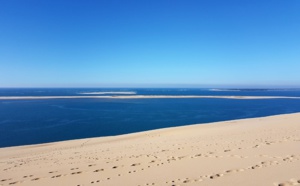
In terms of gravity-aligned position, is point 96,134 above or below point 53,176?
below

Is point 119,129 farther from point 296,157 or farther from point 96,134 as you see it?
point 296,157

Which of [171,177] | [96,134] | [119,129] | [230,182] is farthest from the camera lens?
[119,129]

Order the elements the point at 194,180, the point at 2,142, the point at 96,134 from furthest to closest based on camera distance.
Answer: the point at 96,134, the point at 2,142, the point at 194,180

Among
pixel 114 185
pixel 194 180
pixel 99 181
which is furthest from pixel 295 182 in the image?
pixel 99 181

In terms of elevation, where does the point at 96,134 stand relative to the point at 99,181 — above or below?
below

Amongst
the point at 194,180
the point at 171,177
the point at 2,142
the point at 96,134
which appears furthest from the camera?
the point at 96,134

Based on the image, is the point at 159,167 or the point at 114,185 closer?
the point at 114,185

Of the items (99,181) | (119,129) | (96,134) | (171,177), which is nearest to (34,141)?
(96,134)

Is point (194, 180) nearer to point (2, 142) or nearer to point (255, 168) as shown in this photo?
point (255, 168)

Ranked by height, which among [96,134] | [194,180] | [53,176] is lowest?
[96,134]
